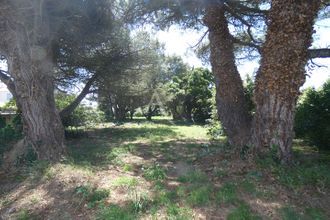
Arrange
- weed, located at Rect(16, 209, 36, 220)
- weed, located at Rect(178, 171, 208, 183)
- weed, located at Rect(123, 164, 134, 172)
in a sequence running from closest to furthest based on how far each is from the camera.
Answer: weed, located at Rect(16, 209, 36, 220) → weed, located at Rect(178, 171, 208, 183) → weed, located at Rect(123, 164, 134, 172)

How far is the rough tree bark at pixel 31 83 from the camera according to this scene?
6.09 meters

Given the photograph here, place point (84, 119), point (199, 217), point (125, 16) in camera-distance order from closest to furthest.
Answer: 1. point (199, 217)
2. point (125, 16)
3. point (84, 119)

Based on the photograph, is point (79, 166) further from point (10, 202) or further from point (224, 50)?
point (224, 50)

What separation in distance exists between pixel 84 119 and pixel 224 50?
8.28 meters

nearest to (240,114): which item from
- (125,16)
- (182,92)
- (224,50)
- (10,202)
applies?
(224,50)

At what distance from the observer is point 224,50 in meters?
6.61

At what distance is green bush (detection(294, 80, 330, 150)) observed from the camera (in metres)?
7.20

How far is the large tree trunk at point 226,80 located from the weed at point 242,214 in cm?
266

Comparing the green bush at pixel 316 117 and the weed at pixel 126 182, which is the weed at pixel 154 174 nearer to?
the weed at pixel 126 182

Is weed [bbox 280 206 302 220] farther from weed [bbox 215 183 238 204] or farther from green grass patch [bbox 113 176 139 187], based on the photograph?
green grass patch [bbox 113 176 139 187]

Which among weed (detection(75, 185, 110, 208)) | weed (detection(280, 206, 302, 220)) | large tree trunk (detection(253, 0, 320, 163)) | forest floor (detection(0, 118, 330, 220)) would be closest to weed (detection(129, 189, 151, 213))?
forest floor (detection(0, 118, 330, 220))

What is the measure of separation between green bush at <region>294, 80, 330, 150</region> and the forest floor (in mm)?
1628

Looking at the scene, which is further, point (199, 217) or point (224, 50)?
point (224, 50)

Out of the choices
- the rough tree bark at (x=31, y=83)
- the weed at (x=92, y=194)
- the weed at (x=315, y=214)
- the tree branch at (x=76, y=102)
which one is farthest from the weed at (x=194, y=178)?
the tree branch at (x=76, y=102)
